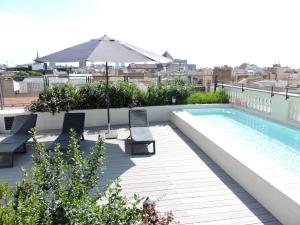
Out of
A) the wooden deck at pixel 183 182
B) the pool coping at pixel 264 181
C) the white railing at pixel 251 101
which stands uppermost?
the white railing at pixel 251 101

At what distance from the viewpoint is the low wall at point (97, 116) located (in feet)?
26.0

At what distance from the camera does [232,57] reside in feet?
264

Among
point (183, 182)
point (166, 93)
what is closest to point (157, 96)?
point (166, 93)

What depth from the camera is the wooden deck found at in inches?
138

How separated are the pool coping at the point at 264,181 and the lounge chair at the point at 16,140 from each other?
4.03 m

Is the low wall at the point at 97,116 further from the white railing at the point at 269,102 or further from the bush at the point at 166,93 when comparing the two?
the white railing at the point at 269,102

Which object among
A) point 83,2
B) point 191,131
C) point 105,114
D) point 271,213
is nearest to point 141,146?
point 191,131

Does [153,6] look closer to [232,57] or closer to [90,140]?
[90,140]

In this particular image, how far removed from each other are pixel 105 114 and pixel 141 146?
250 centimetres

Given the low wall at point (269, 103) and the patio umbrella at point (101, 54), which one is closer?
the patio umbrella at point (101, 54)

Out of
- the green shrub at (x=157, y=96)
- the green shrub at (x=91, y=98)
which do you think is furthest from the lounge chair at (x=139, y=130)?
the green shrub at (x=157, y=96)

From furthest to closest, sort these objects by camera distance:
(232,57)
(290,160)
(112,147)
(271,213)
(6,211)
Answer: (232,57), (112,147), (290,160), (271,213), (6,211)

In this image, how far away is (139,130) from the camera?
663 centimetres

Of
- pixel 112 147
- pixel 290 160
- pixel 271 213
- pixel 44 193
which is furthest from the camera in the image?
pixel 112 147
